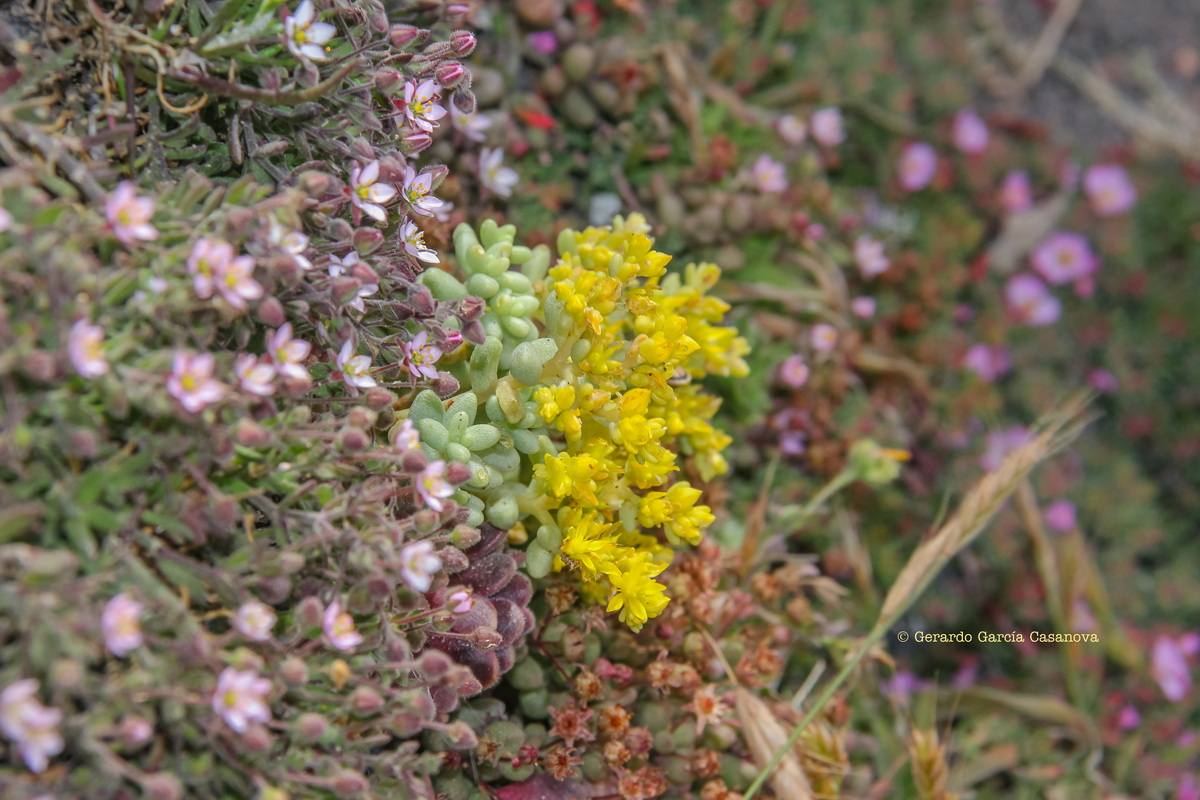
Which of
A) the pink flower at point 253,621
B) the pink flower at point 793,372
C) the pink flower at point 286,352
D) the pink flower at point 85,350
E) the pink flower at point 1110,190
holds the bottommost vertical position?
the pink flower at point 793,372

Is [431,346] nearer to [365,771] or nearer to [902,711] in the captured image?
[365,771]

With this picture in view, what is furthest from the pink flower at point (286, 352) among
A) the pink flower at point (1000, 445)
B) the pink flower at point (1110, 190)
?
the pink flower at point (1110, 190)

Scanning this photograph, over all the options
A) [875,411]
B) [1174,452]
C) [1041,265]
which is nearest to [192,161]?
[875,411]

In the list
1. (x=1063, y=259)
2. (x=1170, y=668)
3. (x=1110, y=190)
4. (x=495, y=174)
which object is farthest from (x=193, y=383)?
(x=1110, y=190)

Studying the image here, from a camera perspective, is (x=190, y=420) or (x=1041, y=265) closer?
(x=190, y=420)

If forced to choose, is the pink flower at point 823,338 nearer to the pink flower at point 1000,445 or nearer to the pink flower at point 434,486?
the pink flower at point 1000,445

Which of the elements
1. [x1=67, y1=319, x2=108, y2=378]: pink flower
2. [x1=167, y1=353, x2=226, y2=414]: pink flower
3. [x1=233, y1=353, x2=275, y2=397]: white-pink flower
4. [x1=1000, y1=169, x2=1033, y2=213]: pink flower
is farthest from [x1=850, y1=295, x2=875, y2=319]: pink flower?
[x1=67, y1=319, x2=108, y2=378]: pink flower

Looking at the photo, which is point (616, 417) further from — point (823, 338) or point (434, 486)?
point (823, 338)
